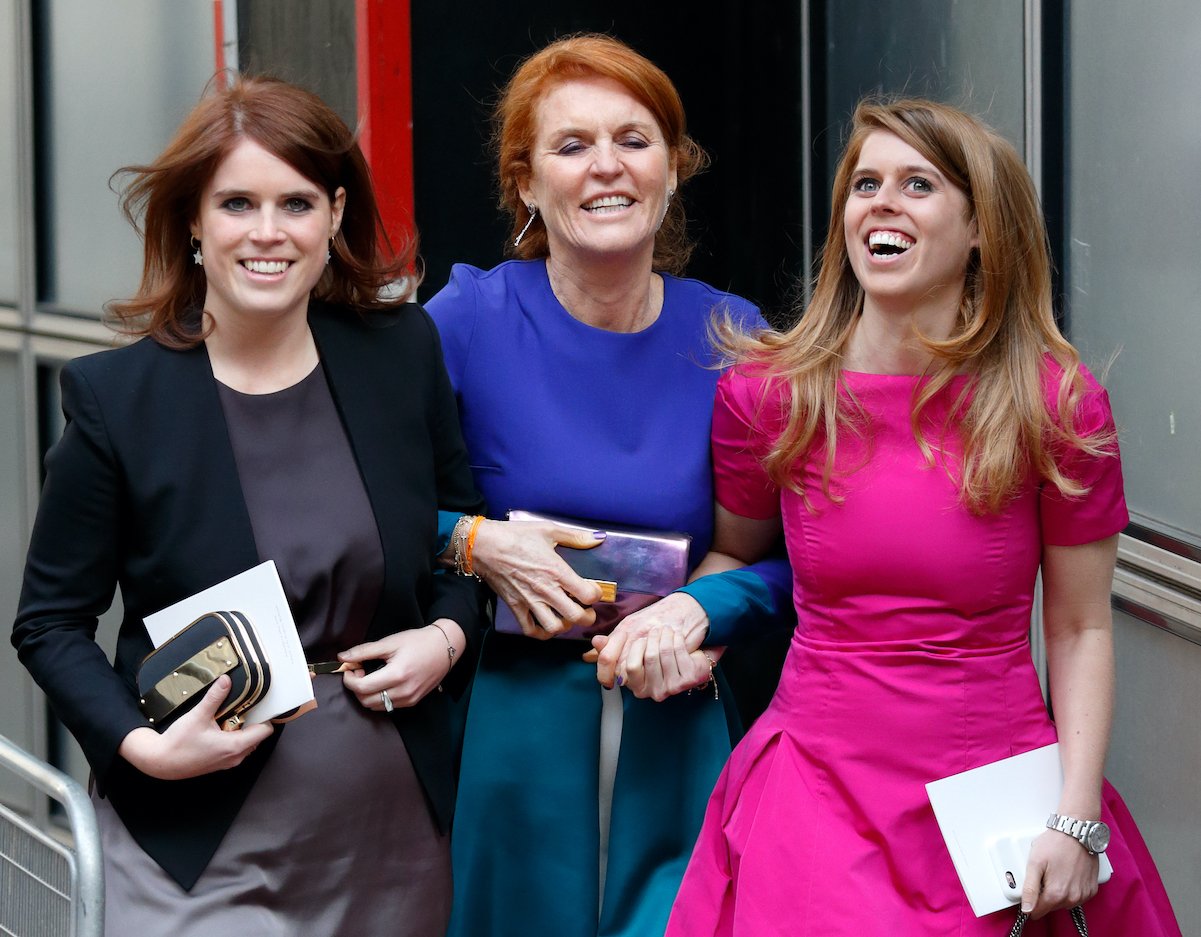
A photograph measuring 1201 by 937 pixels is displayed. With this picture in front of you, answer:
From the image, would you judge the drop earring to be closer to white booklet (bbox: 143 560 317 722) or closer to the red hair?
the red hair

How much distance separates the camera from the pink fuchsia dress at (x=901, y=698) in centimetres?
247

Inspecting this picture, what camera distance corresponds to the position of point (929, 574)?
2514 millimetres

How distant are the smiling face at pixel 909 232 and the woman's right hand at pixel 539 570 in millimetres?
696

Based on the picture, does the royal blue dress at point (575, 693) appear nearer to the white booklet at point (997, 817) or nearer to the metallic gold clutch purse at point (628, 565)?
the metallic gold clutch purse at point (628, 565)

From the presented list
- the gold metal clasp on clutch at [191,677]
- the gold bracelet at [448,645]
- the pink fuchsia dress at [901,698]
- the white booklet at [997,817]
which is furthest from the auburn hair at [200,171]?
the white booklet at [997,817]

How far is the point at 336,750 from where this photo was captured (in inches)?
100

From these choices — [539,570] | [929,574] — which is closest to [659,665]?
[539,570]

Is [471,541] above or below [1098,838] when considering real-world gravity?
above

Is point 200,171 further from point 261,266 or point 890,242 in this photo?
point 890,242

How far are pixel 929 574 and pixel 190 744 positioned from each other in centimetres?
117

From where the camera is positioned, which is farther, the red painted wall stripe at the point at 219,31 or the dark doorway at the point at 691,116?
the red painted wall stripe at the point at 219,31

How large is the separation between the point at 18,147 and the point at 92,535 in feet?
11.3

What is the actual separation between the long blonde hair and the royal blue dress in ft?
0.97

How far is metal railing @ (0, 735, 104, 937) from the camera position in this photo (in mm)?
2227
